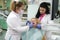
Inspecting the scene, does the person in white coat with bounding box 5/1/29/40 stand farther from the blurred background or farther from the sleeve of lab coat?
the blurred background

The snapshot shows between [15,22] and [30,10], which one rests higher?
[30,10]

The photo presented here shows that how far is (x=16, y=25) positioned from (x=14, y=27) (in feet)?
0.11

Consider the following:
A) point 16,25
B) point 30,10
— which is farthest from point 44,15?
point 16,25

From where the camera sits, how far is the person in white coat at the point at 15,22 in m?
1.81

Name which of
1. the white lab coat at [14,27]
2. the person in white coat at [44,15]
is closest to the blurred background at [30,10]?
the person in white coat at [44,15]

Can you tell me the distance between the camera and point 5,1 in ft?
7.05

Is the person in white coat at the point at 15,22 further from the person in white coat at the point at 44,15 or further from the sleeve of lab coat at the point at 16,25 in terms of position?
the person in white coat at the point at 44,15

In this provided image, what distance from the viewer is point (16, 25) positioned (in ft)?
6.01

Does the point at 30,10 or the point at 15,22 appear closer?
the point at 15,22

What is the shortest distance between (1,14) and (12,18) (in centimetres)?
45

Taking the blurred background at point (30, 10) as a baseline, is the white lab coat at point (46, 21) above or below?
below

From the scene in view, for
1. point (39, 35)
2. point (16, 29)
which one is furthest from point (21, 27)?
point (39, 35)

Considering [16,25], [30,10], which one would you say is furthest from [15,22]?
[30,10]

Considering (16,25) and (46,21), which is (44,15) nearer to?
(46,21)
